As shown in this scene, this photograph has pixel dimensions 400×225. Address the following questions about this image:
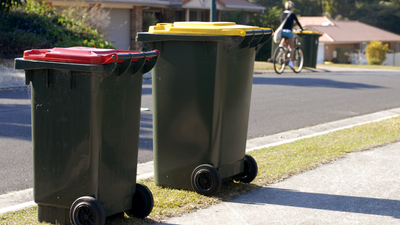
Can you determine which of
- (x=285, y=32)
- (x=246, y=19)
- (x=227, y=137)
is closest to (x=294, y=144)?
(x=227, y=137)

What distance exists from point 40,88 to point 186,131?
55.0 inches

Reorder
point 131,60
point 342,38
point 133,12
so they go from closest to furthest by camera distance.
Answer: point 131,60
point 133,12
point 342,38

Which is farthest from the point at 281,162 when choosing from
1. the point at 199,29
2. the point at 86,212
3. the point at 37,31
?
the point at 37,31

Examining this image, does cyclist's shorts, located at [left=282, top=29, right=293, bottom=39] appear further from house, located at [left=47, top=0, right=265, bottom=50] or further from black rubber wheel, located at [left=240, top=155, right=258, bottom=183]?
black rubber wheel, located at [left=240, top=155, right=258, bottom=183]

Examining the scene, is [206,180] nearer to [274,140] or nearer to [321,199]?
[321,199]

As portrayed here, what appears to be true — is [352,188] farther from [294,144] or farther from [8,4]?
[8,4]

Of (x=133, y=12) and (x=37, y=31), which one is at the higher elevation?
(x=133, y=12)

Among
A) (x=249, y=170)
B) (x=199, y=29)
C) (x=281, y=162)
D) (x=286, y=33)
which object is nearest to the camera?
(x=199, y=29)

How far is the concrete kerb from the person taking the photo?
4.06 meters

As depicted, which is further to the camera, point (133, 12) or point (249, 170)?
point (133, 12)

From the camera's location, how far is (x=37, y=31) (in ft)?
53.8

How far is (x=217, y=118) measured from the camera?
4.23m

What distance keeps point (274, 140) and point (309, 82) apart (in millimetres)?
8039

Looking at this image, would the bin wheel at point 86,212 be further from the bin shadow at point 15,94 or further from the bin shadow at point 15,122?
the bin shadow at point 15,94
